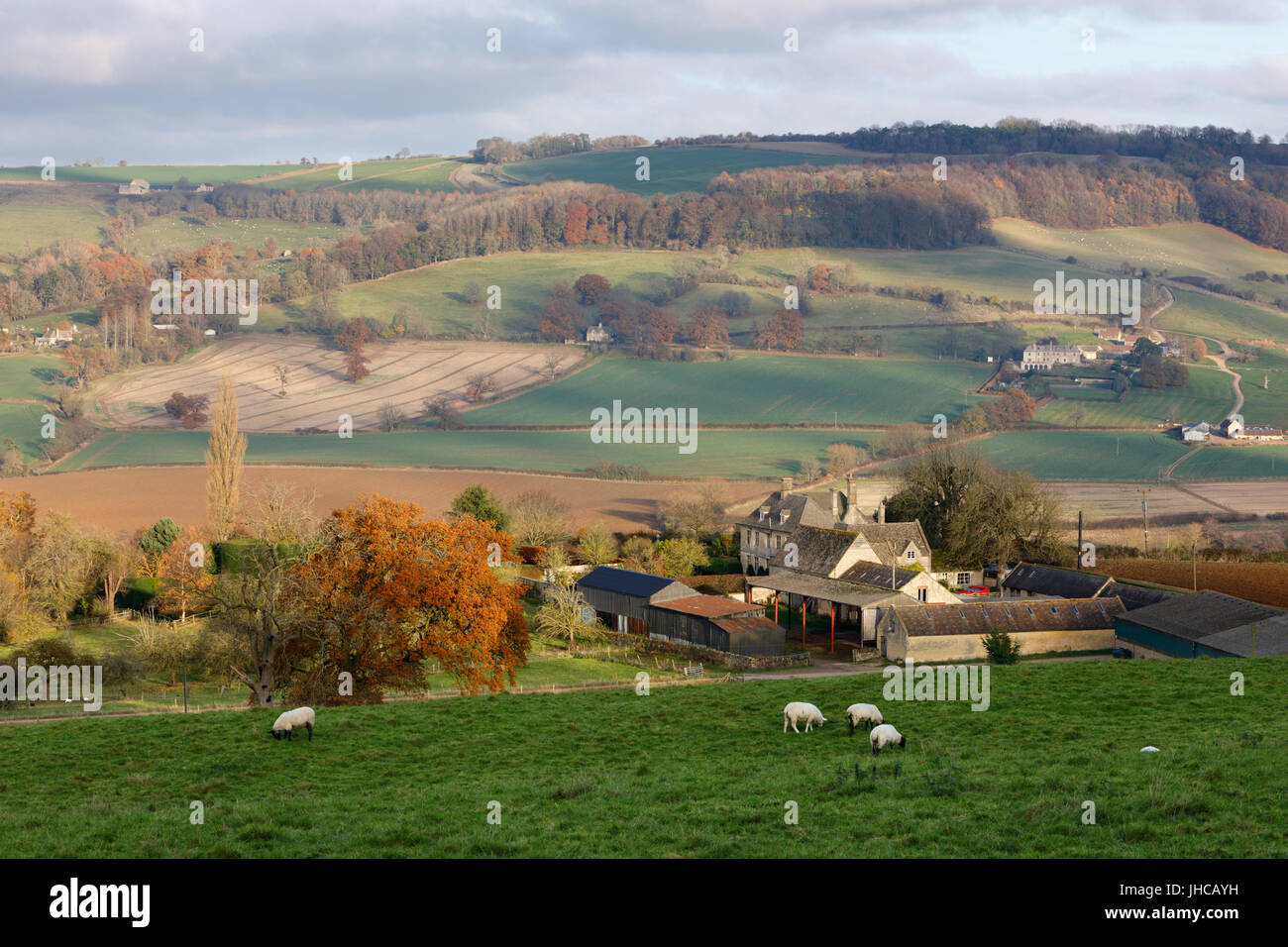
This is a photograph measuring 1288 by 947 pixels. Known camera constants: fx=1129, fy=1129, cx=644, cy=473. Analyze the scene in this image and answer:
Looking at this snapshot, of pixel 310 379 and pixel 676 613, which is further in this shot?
pixel 310 379

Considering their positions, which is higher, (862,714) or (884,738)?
(884,738)

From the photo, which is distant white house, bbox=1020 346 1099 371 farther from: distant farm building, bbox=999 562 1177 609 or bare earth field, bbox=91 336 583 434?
A: distant farm building, bbox=999 562 1177 609

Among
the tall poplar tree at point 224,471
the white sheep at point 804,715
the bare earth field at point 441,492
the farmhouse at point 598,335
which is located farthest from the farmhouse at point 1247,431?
the white sheep at point 804,715

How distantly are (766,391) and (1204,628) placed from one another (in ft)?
341

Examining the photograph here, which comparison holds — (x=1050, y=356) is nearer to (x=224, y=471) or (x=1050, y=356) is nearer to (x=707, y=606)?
(x=707, y=606)

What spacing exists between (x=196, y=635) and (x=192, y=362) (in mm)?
125097

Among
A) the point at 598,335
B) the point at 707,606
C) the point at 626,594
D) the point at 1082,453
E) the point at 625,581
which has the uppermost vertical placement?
the point at 598,335

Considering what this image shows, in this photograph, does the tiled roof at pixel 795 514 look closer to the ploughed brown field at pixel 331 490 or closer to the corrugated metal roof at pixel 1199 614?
the ploughed brown field at pixel 331 490

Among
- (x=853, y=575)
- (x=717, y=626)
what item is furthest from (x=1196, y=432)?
(x=717, y=626)

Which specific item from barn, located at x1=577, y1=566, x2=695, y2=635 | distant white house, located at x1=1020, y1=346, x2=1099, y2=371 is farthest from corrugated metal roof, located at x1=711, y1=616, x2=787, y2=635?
distant white house, located at x1=1020, y1=346, x2=1099, y2=371

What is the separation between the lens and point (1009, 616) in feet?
184
